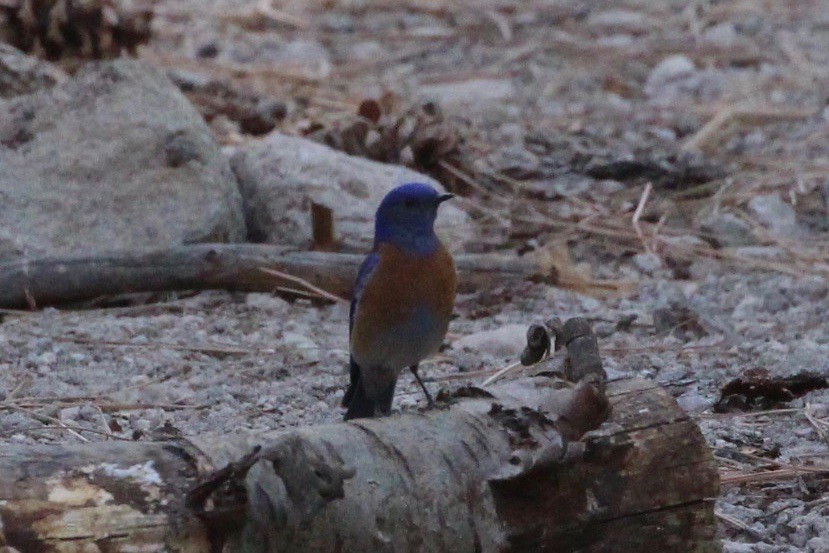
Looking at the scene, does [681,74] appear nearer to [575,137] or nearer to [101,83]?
[575,137]

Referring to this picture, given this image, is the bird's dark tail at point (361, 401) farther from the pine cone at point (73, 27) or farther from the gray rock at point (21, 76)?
the pine cone at point (73, 27)

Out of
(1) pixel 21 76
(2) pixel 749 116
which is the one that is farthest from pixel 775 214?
(1) pixel 21 76

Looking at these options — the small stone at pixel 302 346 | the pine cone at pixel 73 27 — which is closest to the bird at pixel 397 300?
the small stone at pixel 302 346

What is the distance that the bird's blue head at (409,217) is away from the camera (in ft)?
13.0

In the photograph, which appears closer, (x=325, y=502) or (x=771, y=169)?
(x=325, y=502)

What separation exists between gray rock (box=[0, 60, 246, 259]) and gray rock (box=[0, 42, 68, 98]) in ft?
1.87

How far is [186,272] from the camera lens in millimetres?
5207

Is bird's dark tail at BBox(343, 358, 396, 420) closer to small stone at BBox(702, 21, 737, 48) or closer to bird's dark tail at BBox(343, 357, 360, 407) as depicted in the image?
bird's dark tail at BBox(343, 357, 360, 407)

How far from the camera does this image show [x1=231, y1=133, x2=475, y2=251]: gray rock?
228 inches

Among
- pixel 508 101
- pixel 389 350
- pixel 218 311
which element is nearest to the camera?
pixel 389 350

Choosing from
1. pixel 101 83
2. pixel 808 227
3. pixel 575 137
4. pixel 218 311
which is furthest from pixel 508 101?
pixel 218 311

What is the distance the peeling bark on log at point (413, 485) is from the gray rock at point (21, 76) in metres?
4.03

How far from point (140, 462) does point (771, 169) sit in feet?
17.5

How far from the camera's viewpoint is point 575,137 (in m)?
7.91
